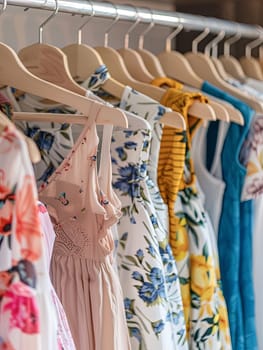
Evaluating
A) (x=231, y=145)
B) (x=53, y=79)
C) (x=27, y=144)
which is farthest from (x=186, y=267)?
(x=27, y=144)

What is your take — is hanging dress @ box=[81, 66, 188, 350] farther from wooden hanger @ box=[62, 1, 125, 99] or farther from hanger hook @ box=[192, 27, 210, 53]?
hanger hook @ box=[192, 27, 210, 53]

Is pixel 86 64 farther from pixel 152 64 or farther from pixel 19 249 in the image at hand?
pixel 19 249

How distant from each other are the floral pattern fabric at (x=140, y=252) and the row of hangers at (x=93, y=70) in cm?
7

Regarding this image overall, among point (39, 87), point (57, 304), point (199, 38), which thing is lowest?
point (57, 304)

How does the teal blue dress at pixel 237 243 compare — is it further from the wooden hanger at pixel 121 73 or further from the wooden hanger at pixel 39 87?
the wooden hanger at pixel 39 87

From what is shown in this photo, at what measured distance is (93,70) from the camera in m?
1.00

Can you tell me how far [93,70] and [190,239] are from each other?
10.8 inches

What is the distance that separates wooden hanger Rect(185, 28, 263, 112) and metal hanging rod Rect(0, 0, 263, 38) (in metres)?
0.05

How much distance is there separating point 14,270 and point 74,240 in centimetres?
23

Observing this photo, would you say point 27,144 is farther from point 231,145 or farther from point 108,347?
point 231,145

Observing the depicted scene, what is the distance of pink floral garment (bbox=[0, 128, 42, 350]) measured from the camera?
640 millimetres

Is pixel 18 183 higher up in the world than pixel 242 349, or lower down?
higher up

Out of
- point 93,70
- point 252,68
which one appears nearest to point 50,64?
point 93,70

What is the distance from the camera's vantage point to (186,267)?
3.38 feet
